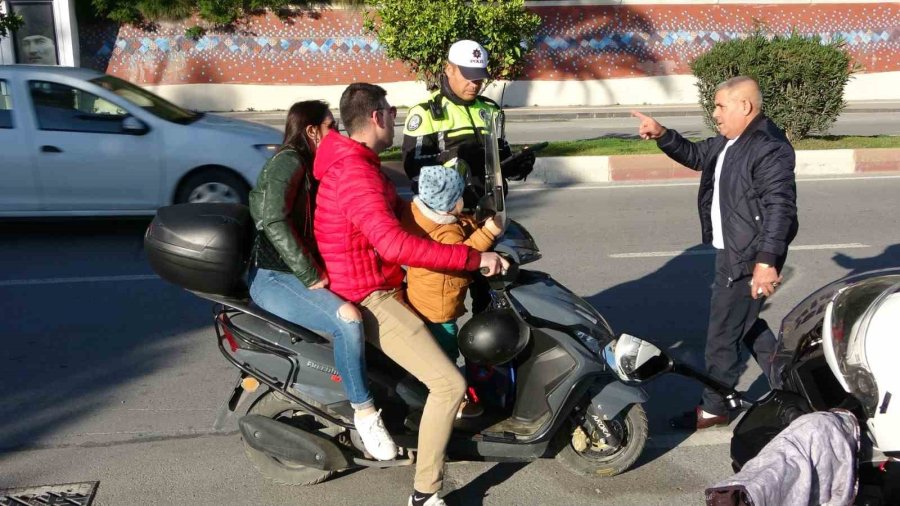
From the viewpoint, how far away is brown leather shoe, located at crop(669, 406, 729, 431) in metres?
4.69

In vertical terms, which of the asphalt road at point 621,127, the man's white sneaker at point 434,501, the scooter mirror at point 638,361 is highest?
the scooter mirror at point 638,361

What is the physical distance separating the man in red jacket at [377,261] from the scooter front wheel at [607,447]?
68cm

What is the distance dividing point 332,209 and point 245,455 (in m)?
1.45

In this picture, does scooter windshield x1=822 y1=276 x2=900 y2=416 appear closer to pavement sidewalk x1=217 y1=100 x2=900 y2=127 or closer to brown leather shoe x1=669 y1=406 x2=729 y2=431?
brown leather shoe x1=669 y1=406 x2=729 y2=431

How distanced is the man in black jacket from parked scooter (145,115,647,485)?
0.80 m

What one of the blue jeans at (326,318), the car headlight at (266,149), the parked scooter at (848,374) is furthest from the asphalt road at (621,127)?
the parked scooter at (848,374)

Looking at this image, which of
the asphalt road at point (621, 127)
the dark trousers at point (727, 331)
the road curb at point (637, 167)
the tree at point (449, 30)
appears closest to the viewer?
the dark trousers at point (727, 331)

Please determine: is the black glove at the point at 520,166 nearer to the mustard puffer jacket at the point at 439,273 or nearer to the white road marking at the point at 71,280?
the mustard puffer jacket at the point at 439,273

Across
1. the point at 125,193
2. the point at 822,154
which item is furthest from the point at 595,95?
the point at 125,193

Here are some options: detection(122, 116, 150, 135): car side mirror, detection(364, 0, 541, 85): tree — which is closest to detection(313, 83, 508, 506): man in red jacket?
detection(122, 116, 150, 135): car side mirror

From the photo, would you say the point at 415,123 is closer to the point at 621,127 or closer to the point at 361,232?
the point at 361,232

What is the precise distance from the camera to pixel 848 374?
2.58 metres

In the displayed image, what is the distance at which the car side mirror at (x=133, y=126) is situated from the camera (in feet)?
28.2

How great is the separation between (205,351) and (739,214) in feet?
10.7
